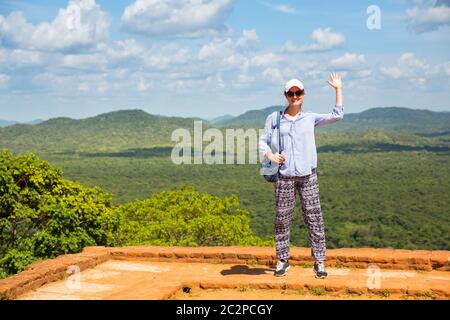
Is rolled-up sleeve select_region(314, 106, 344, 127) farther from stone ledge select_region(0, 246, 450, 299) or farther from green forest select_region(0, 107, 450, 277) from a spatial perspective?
green forest select_region(0, 107, 450, 277)

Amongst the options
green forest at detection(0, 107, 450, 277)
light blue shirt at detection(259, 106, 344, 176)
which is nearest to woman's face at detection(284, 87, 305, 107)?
light blue shirt at detection(259, 106, 344, 176)

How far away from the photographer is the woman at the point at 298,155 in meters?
5.17

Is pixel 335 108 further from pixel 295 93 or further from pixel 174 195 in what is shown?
pixel 174 195

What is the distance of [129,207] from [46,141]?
5675 inches

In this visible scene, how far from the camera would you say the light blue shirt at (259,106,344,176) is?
518 cm

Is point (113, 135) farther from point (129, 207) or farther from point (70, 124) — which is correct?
point (129, 207)

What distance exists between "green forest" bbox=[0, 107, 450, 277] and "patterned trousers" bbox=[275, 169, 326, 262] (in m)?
5.87

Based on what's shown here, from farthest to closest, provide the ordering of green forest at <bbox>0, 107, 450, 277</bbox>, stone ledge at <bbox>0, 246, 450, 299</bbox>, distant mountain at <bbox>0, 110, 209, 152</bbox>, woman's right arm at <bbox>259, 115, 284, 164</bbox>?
distant mountain at <bbox>0, 110, 209, 152</bbox> < green forest at <bbox>0, 107, 450, 277</bbox> < stone ledge at <bbox>0, 246, 450, 299</bbox> < woman's right arm at <bbox>259, 115, 284, 164</bbox>

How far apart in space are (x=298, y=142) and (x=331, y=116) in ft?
1.27

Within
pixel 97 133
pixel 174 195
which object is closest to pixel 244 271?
pixel 174 195

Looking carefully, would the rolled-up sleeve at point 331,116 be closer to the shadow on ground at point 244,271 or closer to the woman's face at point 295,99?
the woman's face at point 295,99

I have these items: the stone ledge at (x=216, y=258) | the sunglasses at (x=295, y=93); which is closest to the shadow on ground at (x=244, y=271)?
the stone ledge at (x=216, y=258)

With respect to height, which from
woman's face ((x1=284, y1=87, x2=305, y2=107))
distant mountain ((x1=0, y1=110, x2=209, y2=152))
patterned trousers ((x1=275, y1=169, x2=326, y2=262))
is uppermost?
distant mountain ((x1=0, y1=110, x2=209, y2=152))
